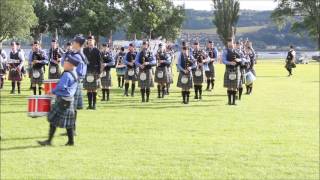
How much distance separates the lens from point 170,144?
9.51 metres

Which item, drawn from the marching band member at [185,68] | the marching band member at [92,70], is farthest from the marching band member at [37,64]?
the marching band member at [185,68]

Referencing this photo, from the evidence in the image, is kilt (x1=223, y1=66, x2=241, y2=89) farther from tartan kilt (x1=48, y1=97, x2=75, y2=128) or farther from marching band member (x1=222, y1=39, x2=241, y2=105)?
tartan kilt (x1=48, y1=97, x2=75, y2=128)

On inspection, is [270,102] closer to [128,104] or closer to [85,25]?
[128,104]

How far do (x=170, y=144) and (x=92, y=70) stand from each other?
436 cm

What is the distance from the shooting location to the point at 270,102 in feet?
54.9

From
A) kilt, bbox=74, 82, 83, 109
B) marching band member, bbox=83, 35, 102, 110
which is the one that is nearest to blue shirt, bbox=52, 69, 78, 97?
kilt, bbox=74, 82, 83, 109

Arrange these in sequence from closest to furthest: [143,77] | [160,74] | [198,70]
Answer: [143,77] < [198,70] < [160,74]

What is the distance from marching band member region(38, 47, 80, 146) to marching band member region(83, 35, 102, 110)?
3879 millimetres

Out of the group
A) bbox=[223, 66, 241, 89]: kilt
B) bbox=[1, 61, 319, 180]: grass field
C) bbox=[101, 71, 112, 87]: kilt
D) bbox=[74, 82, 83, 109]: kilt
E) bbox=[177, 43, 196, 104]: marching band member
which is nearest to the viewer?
bbox=[1, 61, 319, 180]: grass field

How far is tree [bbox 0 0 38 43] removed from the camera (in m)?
61.4

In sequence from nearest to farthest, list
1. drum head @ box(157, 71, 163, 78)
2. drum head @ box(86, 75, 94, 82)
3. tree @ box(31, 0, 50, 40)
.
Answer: drum head @ box(86, 75, 94, 82) < drum head @ box(157, 71, 163, 78) < tree @ box(31, 0, 50, 40)

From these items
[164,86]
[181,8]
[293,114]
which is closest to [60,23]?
[181,8]

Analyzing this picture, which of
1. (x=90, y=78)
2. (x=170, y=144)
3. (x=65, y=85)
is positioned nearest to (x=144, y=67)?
(x=90, y=78)

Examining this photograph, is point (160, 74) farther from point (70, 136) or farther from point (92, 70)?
point (70, 136)
